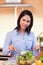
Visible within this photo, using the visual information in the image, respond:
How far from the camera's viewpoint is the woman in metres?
2.23

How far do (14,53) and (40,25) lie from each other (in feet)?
6.89

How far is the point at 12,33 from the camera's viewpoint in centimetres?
230

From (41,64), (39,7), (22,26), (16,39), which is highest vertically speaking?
(39,7)

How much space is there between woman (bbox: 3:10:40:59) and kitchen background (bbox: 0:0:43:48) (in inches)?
71.1

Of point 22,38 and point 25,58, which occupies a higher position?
point 22,38

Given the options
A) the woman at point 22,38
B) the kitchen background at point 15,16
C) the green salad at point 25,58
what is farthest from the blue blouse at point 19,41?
the kitchen background at point 15,16

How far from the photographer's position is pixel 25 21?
2.30 m

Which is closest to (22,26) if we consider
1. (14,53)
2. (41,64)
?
(14,53)

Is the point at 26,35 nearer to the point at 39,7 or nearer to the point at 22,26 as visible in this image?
the point at 22,26

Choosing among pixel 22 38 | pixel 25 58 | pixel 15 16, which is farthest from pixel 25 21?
pixel 15 16

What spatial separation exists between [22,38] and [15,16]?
6.43 feet

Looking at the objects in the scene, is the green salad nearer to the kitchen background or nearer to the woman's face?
the woman's face

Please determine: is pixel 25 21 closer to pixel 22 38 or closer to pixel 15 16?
pixel 22 38

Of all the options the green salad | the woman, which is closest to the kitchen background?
the woman
